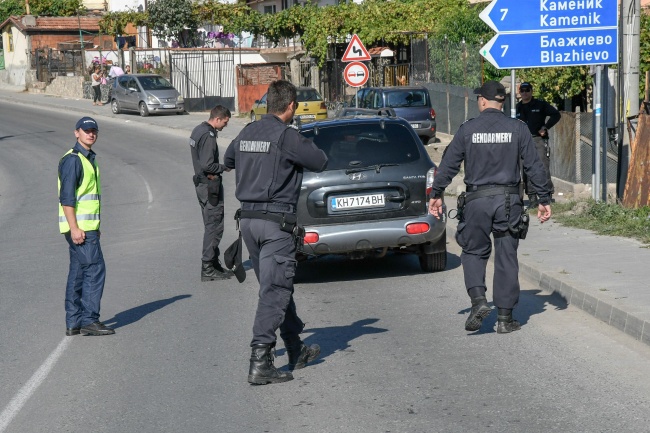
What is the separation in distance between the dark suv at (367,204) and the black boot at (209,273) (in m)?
1.10

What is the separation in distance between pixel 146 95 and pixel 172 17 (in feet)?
48.3

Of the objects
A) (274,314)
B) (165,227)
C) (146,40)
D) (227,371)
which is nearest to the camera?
(274,314)

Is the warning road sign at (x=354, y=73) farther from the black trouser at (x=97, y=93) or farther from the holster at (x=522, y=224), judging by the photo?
the black trouser at (x=97, y=93)

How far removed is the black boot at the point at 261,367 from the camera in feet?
21.6

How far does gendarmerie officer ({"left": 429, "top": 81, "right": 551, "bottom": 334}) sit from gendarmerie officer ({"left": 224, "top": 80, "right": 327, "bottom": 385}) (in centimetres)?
175

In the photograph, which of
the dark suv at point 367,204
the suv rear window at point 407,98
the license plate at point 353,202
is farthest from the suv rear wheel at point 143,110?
the license plate at point 353,202

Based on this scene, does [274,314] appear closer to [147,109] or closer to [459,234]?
[459,234]

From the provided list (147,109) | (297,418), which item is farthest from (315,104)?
(297,418)

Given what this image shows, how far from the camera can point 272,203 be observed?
6633 mm

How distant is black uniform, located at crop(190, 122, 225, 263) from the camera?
10.8m

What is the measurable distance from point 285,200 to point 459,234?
194 cm

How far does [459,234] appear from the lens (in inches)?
318

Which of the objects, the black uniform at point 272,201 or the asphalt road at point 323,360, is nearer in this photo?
the asphalt road at point 323,360

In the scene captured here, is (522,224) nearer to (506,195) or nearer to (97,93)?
(506,195)
